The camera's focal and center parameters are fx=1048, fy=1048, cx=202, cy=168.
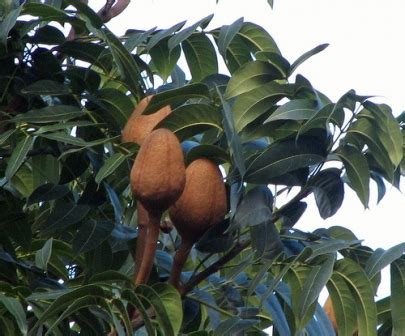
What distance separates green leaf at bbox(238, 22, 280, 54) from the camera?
124 cm

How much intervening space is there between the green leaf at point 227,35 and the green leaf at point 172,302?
28 cm

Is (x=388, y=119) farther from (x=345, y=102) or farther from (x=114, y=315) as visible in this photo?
(x=114, y=315)

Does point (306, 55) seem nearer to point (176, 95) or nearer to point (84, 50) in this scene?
point (176, 95)

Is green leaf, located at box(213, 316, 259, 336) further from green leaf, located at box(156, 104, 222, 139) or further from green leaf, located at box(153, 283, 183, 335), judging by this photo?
green leaf, located at box(156, 104, 222, 139)

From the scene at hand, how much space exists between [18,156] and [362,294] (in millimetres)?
393

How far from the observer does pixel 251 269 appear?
139cm

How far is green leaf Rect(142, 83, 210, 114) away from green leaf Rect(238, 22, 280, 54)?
0.18 metres

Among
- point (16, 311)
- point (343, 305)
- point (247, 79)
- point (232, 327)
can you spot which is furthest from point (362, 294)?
point (16, 311)

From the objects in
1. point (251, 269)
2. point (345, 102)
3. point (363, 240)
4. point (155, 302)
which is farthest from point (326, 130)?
point (251, 269)

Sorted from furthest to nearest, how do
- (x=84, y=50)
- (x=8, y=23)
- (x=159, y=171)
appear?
(x=84, y=50)
(x=8, y=23)
(x=159, y=171)

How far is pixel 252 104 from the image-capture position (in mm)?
1095

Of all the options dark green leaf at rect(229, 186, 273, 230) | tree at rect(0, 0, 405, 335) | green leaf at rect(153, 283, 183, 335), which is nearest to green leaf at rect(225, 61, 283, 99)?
tree at rect(0, 0, 405, 335)

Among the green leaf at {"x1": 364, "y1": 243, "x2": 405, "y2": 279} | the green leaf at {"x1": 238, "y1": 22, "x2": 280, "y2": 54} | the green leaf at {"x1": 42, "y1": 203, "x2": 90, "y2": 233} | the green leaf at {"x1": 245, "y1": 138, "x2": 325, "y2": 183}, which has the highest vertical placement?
the green leaf at {"x1": 238, "y1": 22, "x2": 280, "y2": 54}

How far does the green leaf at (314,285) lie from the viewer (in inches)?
40.6
